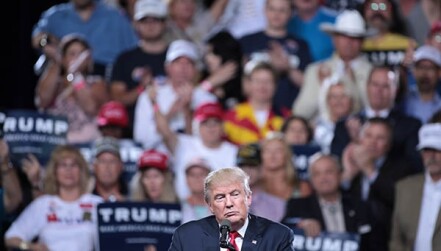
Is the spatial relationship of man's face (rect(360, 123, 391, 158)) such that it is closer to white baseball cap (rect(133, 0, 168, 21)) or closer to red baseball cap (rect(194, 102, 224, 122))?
red baseball cap (rect(194, 102, 224, 122))

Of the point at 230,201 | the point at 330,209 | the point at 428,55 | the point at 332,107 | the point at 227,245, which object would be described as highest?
the point at 428,55

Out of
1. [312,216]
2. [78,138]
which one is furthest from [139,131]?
[312,216]

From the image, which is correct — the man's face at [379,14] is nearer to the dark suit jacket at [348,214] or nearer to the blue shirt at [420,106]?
the blue shirt at [420,106]

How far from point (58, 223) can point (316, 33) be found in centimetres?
389

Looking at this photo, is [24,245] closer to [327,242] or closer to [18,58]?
[327,242]

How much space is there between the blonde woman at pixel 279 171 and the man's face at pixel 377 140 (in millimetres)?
588

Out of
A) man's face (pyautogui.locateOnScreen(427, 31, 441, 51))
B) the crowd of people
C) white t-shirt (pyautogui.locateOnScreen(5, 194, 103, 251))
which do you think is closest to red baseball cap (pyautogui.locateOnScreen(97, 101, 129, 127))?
the crowd of people

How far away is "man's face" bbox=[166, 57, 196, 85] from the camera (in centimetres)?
1134

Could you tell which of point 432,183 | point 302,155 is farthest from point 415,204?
point 302,155

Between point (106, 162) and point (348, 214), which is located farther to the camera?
point (106, 162)

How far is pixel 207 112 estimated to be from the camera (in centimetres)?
1077

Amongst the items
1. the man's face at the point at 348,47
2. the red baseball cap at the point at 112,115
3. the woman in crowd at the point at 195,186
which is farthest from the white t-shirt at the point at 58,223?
the man's face at the point at 348,47

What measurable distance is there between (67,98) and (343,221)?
9.80 ft

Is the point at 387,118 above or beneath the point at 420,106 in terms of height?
beneath
